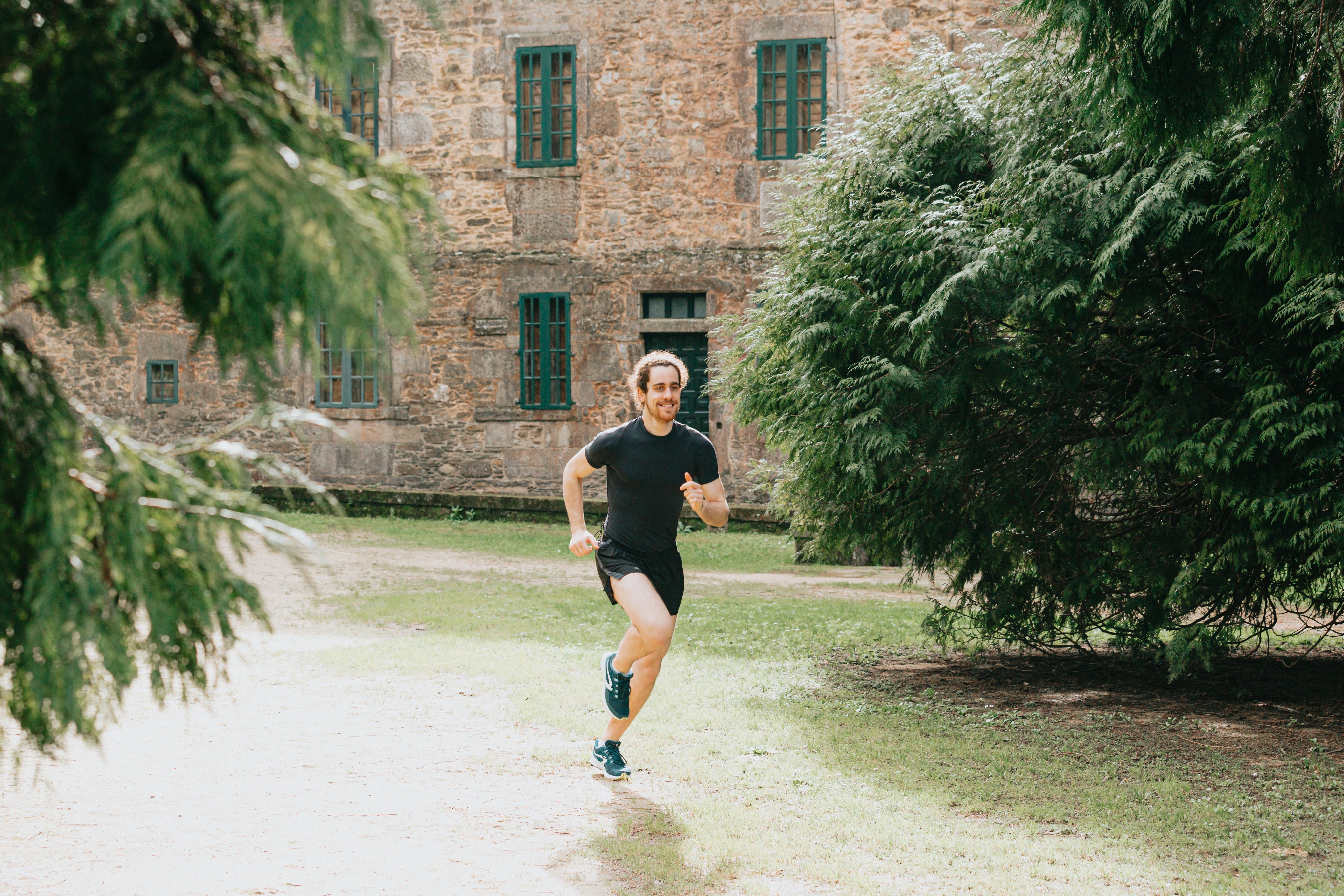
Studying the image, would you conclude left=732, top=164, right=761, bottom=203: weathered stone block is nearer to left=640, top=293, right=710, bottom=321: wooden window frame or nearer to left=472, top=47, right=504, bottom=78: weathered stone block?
left=640, top=293, right=710, bottom=321: wooden window frame

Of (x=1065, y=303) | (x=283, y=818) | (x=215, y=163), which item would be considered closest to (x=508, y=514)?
(x=1065, y=303)

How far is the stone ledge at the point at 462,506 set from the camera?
17.5 meters

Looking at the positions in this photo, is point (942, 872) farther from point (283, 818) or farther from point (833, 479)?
point (833, 479)

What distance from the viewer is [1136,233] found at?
6.79 m

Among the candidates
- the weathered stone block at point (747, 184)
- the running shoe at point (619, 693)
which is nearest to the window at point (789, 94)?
the weathered stone block at point (747, 184)

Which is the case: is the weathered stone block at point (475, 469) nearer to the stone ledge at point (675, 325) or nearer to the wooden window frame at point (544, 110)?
the stone ledge at point (675, 325)

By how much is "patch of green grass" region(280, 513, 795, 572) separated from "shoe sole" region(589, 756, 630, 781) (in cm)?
837

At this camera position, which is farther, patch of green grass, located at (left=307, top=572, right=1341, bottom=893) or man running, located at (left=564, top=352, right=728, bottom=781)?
man running, located at (left=564, top=352, right=728, bottom=781)

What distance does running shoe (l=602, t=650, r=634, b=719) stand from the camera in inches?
220

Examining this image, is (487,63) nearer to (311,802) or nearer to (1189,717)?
(1189,717)

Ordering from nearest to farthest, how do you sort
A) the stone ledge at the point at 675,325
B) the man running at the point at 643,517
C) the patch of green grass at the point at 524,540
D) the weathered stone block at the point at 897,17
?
the man running at the point at 643,517
the patch of green grass at the point at 524,540
the weathered stone block at the point at 897,17
the stone ledge at the point at 675,325

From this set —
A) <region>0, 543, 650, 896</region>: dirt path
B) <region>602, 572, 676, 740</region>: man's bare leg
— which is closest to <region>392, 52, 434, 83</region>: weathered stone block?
<region>0, 543, 650, 896</region>: dirt path

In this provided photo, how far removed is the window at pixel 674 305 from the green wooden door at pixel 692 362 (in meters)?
0.32

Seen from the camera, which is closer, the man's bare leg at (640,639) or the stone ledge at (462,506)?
the man's bare leg at (640,639)
